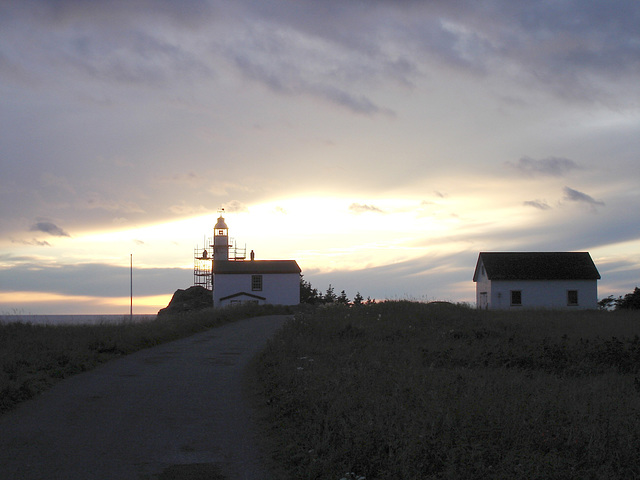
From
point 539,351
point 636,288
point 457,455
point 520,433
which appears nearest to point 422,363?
point 539,351

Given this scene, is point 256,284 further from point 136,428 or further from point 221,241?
point 136,428

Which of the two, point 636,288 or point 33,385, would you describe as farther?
point 636,288

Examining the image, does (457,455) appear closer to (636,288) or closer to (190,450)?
(190,450)

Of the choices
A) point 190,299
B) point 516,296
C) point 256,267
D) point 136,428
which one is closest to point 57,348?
point 136,428

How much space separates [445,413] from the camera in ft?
22.0

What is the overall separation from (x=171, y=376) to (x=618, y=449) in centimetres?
793

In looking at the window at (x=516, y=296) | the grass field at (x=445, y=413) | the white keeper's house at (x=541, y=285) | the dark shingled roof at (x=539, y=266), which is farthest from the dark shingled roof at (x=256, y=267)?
the grass field at (x=445, y=413)

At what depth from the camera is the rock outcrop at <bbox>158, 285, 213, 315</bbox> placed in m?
51.3

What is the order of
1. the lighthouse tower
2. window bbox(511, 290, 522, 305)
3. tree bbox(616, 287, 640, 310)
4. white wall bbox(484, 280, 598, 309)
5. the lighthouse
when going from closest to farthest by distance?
tree bbox(616, 287, 640, 310) → white wall bbox(484, 280, 598, 309) → window bbox(511, 290, 522, 305) → the lighthouse → the lighthouse tower

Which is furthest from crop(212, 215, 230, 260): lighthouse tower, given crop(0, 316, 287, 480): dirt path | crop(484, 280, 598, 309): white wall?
crop(0, 316, 287, 480): dirt path

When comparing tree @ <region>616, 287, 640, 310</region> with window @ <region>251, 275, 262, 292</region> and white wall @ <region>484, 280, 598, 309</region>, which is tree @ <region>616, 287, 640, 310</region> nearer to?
white wall @ <region>484, 280, 598, 309</region>

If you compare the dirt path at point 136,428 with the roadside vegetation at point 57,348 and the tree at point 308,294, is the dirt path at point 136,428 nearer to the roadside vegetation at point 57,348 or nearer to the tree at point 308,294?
the roadside vegetation at point 57,348

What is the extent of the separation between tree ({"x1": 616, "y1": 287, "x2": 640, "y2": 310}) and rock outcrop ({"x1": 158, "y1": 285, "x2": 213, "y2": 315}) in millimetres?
32509

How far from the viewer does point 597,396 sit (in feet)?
29.9
